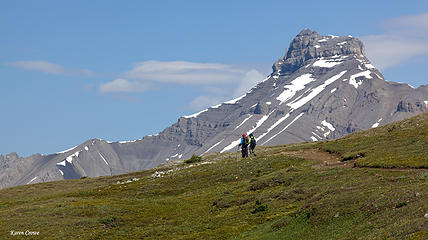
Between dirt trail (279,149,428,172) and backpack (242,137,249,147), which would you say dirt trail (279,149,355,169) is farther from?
backpack (242,137,249,147)

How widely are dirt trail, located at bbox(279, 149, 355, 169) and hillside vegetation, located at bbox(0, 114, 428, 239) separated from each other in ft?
0.52

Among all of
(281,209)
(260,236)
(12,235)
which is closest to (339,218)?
(260,236)

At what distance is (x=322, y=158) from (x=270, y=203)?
29407 millimetres

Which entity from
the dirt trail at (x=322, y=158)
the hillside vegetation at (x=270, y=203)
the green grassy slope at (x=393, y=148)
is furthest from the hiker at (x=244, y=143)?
the green grassy slope at (x=393, y=148)

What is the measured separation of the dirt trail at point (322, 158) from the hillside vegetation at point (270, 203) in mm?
160

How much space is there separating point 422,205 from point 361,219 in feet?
16.1

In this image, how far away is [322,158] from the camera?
83438mm

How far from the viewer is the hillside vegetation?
1647 inches

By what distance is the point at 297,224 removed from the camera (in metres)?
45.8

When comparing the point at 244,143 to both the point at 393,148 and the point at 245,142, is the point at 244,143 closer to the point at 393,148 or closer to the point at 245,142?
the point at 245,142

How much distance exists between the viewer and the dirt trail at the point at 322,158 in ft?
233

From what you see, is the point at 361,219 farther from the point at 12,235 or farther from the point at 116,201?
the point at 116,201

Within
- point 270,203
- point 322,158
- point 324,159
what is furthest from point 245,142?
point 270,203

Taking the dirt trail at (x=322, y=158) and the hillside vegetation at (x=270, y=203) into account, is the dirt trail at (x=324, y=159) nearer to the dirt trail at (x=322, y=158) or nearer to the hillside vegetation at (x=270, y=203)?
the dirt trail at (x=322, y=158)
